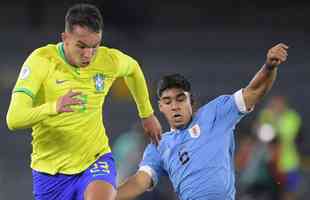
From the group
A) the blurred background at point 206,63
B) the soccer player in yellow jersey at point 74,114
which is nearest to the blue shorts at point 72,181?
the soccer player in yellow jersey at point 74,114

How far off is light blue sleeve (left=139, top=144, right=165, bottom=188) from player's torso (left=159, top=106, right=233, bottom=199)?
0.23 feet

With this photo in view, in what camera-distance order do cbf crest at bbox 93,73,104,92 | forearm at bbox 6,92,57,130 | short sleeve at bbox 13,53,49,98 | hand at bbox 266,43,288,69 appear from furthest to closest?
cbf crest at bbox 93,73,104,92, hand at bbox 266,43,288,69, short sleeve at bbox 13,53,49,98, forearm at bbox 6,92,57,130

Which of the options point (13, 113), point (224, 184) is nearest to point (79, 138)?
point (13, 113)

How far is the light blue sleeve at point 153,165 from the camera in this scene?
659 centimetres

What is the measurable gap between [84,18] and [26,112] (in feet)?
2.62

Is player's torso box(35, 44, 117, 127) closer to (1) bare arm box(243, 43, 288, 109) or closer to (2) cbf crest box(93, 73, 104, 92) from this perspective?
(2) cbf crest box(93, 73, 104, 92)

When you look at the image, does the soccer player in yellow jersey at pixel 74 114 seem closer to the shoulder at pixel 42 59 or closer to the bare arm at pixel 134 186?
the shoulder at pixel 42 59

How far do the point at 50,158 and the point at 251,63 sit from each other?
935 cm

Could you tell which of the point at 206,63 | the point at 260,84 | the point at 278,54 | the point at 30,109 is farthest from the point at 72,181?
the point at 206,63

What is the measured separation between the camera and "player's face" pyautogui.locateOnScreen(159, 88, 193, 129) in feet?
21.0

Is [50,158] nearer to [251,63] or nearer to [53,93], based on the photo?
[53,93]

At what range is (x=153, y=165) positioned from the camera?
6.62m

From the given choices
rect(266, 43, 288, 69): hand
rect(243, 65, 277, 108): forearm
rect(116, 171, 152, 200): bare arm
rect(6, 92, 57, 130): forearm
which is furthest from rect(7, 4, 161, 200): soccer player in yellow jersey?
rect(266, 43, 288, 69): hand

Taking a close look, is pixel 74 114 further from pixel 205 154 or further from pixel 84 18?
pixel 205 154
